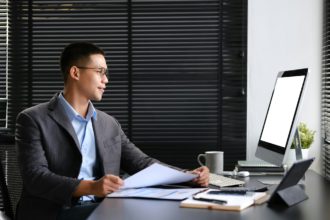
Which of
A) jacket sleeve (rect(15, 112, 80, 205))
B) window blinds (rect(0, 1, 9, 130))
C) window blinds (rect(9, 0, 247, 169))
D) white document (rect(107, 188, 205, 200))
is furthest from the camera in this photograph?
window blinds (rect(0, 1, 9, 130))

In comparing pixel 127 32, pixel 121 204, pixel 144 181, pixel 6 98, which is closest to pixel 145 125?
pixel 127 32

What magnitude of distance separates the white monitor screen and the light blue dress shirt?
2.73ft

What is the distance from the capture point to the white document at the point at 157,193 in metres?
2.14

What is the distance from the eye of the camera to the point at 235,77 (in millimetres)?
3432

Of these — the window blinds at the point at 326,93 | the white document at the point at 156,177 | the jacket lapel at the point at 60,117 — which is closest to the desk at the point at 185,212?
the white document at the point at 156,177

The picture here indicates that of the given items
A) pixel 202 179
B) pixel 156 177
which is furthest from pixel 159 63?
pixel 156 177

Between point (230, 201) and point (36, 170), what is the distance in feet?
2.91

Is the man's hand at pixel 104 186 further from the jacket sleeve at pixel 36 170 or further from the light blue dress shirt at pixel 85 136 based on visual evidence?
the light blue dress shirt at pixel 85 136

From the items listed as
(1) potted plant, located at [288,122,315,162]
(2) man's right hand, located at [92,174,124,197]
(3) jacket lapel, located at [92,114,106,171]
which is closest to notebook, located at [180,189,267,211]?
(2) man's right hand, located at [92,174,124,197]

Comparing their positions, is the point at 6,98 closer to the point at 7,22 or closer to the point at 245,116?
the point at 7,22

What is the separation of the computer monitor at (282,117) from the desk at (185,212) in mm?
324

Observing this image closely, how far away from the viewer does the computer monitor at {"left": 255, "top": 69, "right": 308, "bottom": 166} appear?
2.32m

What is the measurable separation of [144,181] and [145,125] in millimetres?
1236

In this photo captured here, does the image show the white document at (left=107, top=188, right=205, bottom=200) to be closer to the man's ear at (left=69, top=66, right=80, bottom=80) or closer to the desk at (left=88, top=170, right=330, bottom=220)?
the desk at (left=88, top=170, right=330, bottom=220)
